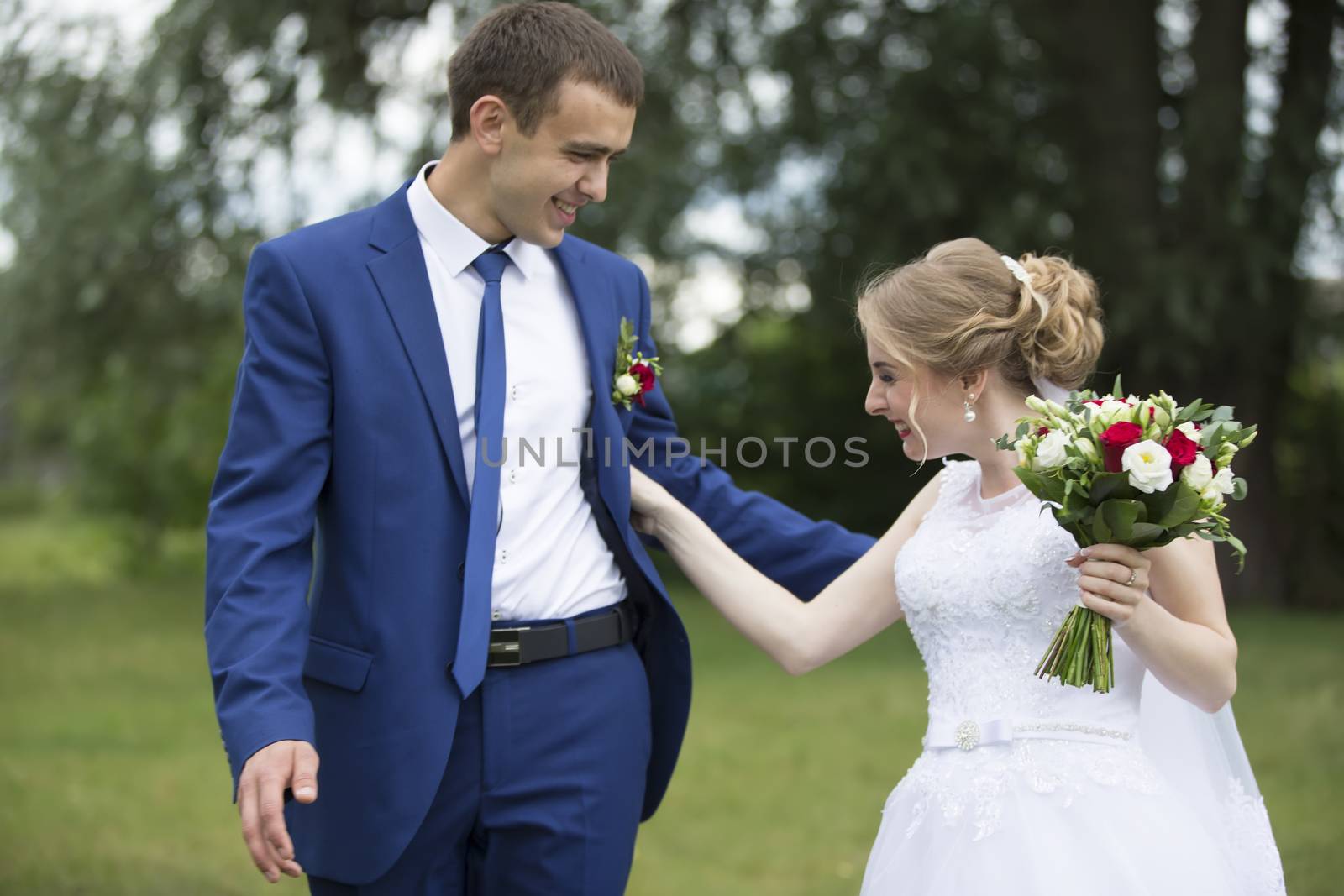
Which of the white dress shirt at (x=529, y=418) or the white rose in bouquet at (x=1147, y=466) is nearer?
the white rose in bouquet at (x=1147, y=466)

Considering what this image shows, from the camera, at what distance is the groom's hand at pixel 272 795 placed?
92.5 inches

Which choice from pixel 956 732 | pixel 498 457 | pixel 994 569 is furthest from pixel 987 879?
pixel 498 457

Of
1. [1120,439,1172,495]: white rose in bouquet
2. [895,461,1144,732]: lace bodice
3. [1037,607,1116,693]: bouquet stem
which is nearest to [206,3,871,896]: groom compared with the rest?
[895,461,1144,732]: lace bodice

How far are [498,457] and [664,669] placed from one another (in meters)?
0.75

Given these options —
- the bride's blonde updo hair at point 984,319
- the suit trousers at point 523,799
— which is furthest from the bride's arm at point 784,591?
the suit trousers at point 523,799

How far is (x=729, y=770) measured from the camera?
773 cm

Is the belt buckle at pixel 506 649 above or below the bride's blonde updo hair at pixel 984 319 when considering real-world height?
below

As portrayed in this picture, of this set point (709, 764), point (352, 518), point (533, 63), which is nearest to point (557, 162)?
point (533, 63)

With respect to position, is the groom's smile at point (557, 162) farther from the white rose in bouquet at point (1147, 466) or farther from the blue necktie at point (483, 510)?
the white rose in bouquet at point (1147, 466)

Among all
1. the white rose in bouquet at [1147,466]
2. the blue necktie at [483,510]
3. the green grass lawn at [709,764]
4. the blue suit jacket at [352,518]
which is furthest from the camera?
the green grass lawn at [709,764]

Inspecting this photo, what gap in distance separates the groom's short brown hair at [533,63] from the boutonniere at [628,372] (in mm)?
530

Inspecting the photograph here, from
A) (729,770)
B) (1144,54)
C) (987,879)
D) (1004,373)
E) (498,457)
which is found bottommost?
(729,770)

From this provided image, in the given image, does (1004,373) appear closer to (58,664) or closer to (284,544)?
(284,544)

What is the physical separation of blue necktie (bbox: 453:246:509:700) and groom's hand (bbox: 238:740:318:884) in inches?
16.1
